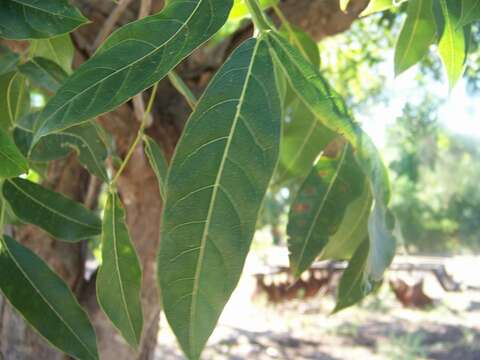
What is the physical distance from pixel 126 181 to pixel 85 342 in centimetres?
63

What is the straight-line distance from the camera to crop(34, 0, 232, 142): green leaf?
456 millimetres

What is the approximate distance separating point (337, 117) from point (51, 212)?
1.30 ft

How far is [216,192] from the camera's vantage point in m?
0.45

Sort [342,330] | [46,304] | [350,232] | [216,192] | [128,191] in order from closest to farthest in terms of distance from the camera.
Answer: [216,192], [46,304], [350,232], [128,191], [342,330]

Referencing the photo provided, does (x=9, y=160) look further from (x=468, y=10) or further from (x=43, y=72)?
(x=468, y=10)

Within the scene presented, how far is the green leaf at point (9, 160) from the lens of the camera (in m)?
0.53

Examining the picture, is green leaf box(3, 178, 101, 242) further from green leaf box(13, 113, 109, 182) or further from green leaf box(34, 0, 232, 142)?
green leaf box(34, 0, 232, 142)

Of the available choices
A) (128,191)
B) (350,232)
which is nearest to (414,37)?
(350,232)

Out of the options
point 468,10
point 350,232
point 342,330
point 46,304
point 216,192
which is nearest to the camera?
point 216,192

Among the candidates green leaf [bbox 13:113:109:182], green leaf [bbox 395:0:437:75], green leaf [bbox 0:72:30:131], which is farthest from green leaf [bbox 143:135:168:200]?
green leaf [bbox 395:0:437:75]

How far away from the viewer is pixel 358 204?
81cm

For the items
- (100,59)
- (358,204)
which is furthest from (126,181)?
(100,59)

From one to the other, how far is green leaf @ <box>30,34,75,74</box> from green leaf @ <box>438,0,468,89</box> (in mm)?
467


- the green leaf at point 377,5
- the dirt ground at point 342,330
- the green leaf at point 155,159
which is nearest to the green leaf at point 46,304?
the green leaf at point 155,159
